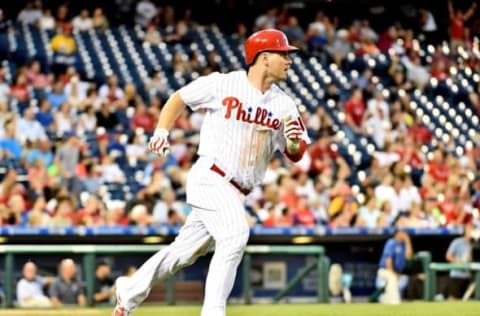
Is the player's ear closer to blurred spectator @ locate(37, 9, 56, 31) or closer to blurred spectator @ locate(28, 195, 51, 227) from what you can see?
blurred spectator @ locate(28, 195, 51, 227)

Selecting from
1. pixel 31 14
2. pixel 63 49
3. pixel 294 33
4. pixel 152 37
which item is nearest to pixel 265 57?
pixel 63 49

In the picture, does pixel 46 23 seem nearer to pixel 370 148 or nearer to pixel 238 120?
pixel 370 148

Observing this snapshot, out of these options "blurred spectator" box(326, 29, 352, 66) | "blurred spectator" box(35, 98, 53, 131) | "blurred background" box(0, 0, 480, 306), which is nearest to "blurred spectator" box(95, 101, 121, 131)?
"blurred background" box(0, 0, 480, 306)

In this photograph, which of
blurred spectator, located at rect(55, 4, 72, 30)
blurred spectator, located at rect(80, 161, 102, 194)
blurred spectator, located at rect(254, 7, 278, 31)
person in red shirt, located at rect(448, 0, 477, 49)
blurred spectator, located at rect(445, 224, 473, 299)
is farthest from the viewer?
person in red shirt, located at rect(448, 0, 477, 49)

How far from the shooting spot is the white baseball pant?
7.34 m

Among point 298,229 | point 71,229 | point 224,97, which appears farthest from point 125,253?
point 224,97

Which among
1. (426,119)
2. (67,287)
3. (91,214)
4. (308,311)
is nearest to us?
(308,311)

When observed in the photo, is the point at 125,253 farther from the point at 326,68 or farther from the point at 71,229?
the point at 326,68

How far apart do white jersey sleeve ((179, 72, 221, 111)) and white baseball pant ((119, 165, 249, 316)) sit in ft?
1.31

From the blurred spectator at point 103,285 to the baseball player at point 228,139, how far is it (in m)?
5.47

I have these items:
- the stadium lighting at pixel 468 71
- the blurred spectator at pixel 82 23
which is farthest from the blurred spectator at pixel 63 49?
the stadium lighting at pixel 468 71

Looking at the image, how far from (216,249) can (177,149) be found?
409 inches

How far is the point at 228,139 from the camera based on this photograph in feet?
25.3

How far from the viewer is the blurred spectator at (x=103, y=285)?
1331cm
